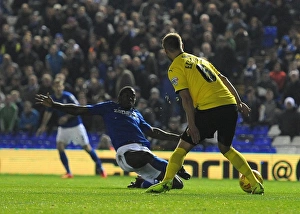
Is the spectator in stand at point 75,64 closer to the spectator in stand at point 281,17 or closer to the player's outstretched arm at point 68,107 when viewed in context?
the spectator in stand at point 281,17

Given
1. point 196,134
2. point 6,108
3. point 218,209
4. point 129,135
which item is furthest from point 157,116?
point 218,209

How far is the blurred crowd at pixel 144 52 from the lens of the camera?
71.1 feet

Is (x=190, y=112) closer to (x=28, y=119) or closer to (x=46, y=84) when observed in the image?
(x=46, y=84)

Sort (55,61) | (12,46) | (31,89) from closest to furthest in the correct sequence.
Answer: (31,89)
(55,61)
(12,46)

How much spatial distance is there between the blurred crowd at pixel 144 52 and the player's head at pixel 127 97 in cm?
698

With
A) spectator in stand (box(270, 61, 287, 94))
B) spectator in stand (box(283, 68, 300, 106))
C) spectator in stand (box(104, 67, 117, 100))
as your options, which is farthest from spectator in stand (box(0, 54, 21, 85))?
spectator in stand (box(283, 68, 300, 106))

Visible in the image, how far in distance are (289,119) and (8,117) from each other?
8.01 metres

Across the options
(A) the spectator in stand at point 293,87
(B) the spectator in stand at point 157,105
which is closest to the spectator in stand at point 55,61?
(B) the spectator in stand at point 157,105

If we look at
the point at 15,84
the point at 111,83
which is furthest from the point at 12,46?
the point at 111,83

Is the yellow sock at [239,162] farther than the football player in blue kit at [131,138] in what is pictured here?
No

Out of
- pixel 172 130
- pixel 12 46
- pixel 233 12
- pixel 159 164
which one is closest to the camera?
pixel 159 164

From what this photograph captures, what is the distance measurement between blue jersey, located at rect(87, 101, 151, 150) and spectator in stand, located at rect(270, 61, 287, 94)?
892 cm

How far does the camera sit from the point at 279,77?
2162 centimetres

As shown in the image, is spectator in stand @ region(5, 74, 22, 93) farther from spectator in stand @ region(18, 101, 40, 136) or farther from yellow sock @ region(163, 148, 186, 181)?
yellow sock @ region(163, 148, 186, 181)
